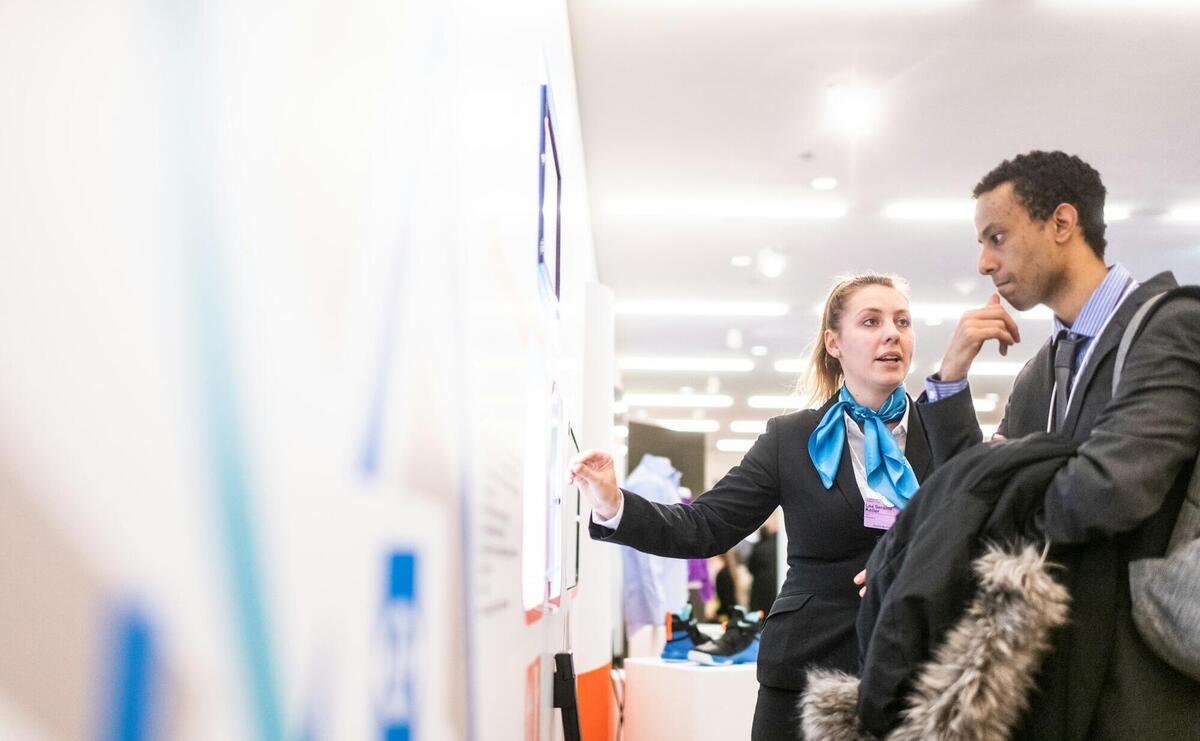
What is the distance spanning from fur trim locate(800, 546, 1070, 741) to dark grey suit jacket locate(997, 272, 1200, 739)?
0.04 metres

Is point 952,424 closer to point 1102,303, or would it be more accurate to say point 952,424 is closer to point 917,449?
point 917,449

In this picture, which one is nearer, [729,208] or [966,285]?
[729,208]

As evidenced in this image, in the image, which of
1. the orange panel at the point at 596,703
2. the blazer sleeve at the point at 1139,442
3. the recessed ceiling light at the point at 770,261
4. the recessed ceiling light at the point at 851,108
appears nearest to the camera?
the blazer sleeve at the point at 1139,442

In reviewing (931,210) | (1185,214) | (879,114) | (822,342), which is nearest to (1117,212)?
(1185,214)

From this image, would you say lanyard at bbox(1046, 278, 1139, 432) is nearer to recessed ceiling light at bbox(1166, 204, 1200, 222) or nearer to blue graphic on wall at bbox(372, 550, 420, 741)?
blue graphic on wall at bbox(372, 550, 420, 741)

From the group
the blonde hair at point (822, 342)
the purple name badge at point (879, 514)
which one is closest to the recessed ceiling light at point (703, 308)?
the blonde hair at point (822, 342)

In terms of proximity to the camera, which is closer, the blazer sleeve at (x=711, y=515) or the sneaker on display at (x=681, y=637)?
the blazer sleeve at (x=711, y=515)

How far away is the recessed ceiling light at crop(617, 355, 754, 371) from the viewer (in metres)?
12.1

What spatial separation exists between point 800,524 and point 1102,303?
27.6 inches

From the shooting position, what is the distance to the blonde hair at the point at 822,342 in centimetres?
214

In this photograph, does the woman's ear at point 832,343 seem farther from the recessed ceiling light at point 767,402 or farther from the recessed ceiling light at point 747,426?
the recessed ceiling light at point 747,426

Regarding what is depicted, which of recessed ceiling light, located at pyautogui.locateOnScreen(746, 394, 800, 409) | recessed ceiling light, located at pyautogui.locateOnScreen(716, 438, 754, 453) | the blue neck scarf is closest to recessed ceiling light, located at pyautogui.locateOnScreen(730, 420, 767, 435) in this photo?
recessed ceiling light, located at pyautogui.locateOnScreen(716, 438, 754, 453)

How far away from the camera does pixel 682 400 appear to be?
15.6 metres

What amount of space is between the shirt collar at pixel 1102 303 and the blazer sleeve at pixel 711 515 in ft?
2.32
